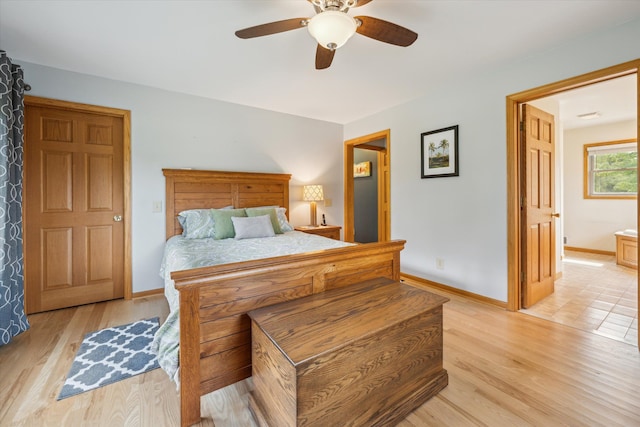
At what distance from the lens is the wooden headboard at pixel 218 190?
3176 mm

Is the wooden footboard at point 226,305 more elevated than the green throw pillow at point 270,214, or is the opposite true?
the green throw pillow at point 270,214

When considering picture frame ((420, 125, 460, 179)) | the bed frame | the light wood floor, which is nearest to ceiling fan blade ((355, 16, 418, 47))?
the bed frame

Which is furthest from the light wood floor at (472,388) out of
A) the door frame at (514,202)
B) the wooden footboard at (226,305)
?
the door frame at (514,202)

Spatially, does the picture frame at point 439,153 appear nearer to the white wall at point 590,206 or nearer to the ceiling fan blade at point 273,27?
the ceiling fan blade at point 273,27

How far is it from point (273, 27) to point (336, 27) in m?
0.40

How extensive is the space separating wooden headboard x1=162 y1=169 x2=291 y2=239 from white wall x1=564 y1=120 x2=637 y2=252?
545cm

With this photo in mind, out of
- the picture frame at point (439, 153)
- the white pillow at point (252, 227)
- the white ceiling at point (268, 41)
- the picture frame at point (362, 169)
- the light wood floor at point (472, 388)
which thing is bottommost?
the light wood floor at point (472, 388)

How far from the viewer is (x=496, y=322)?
2.39 meters

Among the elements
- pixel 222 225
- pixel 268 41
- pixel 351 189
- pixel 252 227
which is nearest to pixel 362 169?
pixel 351 189

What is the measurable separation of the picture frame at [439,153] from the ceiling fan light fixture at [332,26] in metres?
1.98

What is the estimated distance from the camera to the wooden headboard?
125 inches

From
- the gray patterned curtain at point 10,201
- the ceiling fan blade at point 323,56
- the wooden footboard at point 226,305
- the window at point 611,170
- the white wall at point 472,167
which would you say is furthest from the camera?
the window at point 611,170

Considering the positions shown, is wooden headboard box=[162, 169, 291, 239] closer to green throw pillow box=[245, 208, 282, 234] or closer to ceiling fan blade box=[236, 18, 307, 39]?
green throw pillow box=[245, 208, 282, 234]

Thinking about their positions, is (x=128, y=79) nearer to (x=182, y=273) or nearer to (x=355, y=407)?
(x=182, y=273)
